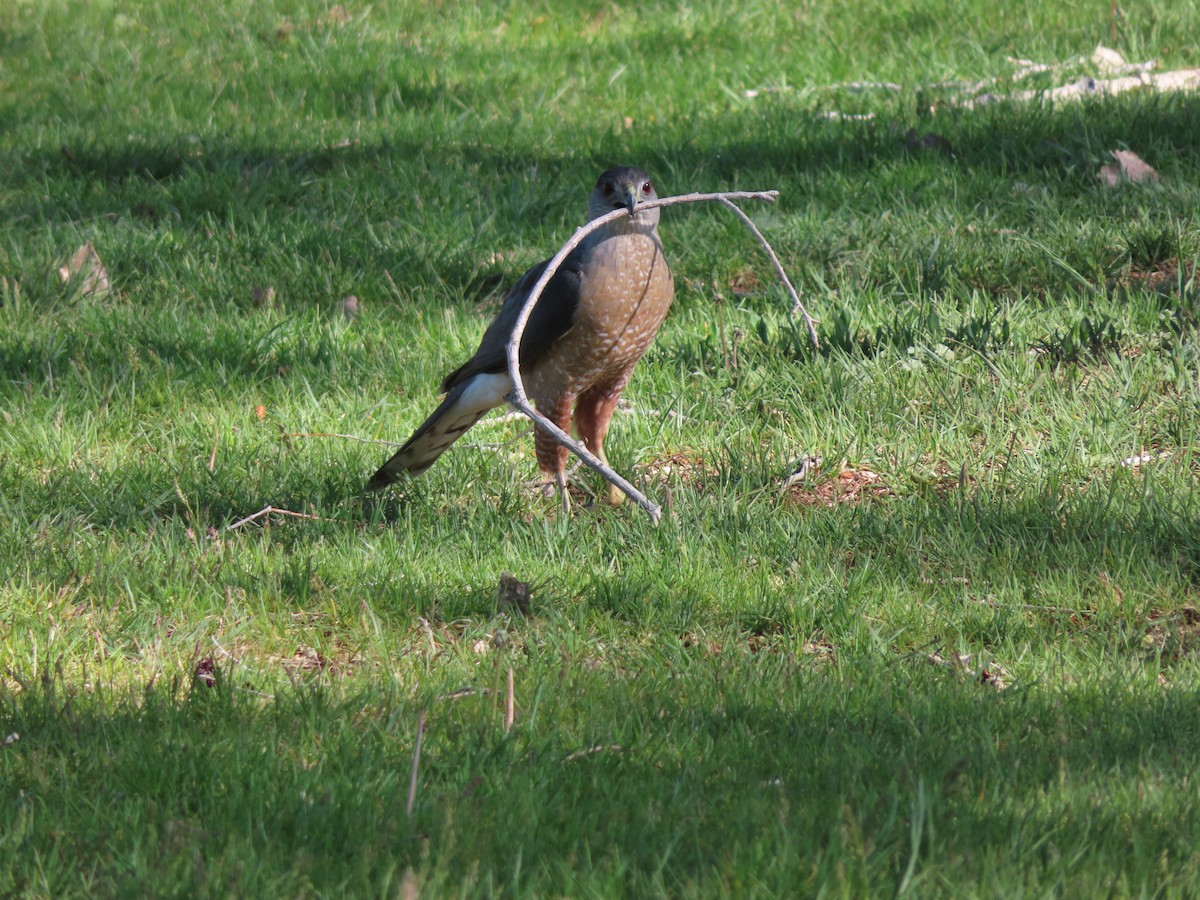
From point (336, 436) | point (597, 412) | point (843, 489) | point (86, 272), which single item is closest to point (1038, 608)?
point (843, 489)

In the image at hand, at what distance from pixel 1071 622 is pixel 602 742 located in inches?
54.8

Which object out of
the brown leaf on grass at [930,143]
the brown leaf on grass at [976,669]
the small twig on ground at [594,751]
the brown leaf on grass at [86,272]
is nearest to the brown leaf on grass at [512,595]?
the small twig on ground at [594,751]

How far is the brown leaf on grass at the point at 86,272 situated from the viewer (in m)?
6.69

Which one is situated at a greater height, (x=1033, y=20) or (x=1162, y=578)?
(x=1033, y=20)

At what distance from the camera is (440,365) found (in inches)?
237

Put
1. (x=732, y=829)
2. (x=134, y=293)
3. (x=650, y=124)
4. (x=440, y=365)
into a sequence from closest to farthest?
(x=732, y=829) < (x=440, y=365) < (x=134, y=293) < (x=650, y=124)

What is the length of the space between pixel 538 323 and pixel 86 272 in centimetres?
287

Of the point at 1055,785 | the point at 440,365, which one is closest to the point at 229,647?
the point at 1055,785

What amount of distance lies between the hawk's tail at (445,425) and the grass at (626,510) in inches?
3.7

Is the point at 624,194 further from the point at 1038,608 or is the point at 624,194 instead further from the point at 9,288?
the point at 9,288

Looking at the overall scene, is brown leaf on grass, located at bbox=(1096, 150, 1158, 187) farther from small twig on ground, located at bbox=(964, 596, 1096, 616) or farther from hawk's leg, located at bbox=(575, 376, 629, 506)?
small twig on ground, located at bbox=(964, 596, 1096, 616)

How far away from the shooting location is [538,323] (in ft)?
16.5

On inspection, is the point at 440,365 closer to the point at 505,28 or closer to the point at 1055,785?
the point at 1055,785

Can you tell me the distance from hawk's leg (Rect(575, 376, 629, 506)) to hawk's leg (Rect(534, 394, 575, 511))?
0.10 m
